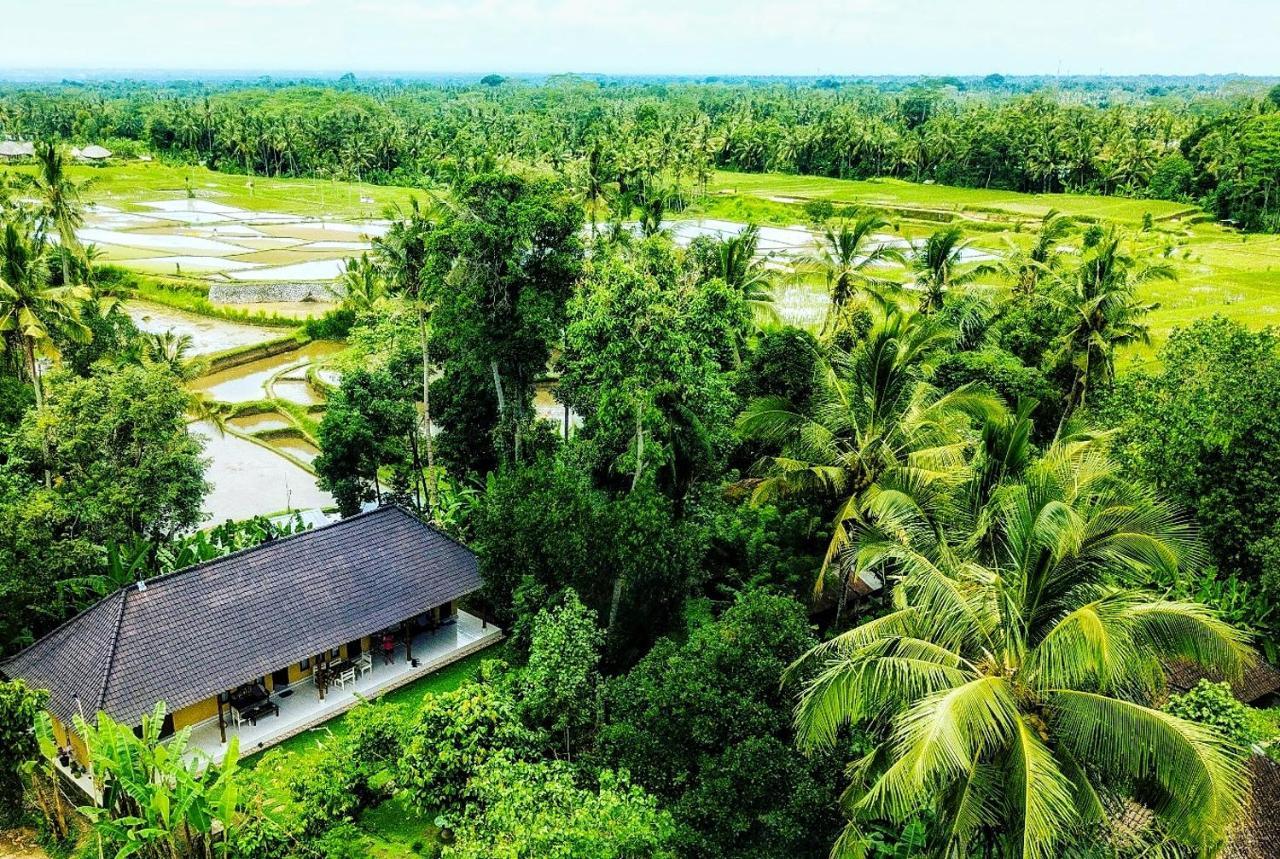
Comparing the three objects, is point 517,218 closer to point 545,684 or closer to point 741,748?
point 545,684

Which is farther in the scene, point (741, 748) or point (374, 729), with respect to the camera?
point (374, 729)

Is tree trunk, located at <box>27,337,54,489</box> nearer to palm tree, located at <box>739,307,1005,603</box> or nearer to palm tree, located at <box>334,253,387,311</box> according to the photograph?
palm tree, located at <box>334,253,387,311</box>

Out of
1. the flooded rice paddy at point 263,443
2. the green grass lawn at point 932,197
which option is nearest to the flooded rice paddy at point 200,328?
the flooded rice paddy at point 263,443

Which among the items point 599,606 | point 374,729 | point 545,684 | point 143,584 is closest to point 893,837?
point 545,684

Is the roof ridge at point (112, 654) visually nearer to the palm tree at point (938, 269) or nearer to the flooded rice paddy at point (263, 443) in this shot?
the flooded rice paddy at point (263, 443)

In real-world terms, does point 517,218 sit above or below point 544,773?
above

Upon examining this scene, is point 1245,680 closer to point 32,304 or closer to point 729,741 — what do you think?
point 729,741
